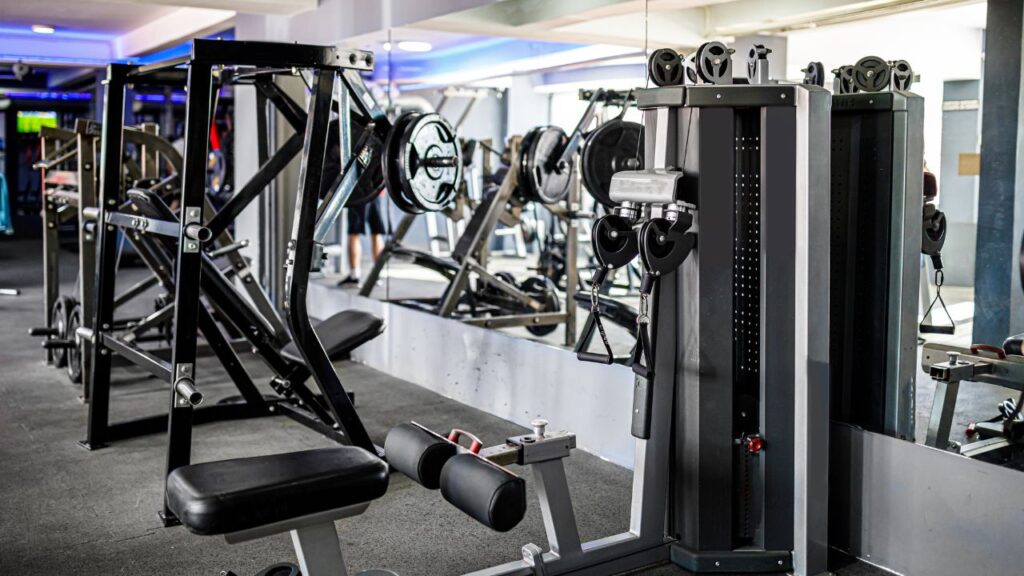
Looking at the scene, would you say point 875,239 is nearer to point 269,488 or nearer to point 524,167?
point 269,488

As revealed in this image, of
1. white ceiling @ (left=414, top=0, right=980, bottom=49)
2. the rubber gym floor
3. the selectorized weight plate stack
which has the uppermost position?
white ceiling @ (left=414, top=0, right=980, bottom=49)

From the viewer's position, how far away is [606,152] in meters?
4.57

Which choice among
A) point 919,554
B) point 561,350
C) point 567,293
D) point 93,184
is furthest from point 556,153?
point 919,554

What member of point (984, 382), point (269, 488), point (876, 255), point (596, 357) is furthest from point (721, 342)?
point (269, 488)

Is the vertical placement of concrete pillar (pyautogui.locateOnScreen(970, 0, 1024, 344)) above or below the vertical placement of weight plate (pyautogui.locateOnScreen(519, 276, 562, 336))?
above

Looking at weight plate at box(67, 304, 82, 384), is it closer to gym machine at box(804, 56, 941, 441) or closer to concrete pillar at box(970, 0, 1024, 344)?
gym machine at box(804, 56, 941, 441)

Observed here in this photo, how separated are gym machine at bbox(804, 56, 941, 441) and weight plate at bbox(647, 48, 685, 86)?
0.47 meters

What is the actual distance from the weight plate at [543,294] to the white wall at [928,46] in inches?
117

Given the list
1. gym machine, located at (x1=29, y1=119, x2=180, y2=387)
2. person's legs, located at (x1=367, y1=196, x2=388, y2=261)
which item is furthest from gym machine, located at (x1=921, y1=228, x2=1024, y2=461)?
person's legs, located at (x1=367, y1=196, x2=388, y2=261)

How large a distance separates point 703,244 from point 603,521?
997mm

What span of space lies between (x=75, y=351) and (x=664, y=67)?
3.65m

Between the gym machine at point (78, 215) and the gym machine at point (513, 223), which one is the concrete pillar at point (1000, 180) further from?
the gym machine at point (78, 215)

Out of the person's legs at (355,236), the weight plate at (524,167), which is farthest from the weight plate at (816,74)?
the person's legs at (355,236)

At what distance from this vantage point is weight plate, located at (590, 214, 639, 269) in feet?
8.37
